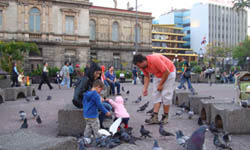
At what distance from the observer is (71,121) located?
5383 mm

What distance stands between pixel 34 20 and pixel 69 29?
450 centimetres

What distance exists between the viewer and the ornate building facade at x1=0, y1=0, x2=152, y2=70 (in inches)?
1212

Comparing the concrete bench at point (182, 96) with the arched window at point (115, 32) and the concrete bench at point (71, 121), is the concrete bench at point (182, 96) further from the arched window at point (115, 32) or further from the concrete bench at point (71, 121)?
the arched window at point (115, 32)

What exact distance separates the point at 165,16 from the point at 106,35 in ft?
229

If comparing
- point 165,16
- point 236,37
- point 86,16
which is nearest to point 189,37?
point 165,16

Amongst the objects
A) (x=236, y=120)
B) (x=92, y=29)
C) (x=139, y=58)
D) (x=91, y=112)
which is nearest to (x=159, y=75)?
(x=139, y=58)

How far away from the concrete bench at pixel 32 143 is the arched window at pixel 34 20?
30400 mm

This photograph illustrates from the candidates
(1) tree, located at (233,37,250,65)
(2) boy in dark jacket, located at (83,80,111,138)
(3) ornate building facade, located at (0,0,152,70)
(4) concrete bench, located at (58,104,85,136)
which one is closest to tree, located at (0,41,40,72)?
(3) ornate building facade, located at (0,0,152,70)

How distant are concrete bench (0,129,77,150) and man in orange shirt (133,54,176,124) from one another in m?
2.96

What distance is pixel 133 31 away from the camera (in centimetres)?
4094

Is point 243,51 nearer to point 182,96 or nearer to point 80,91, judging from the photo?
point 182,96

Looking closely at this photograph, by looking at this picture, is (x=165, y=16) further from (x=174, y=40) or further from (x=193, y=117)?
(x=193, y=117)

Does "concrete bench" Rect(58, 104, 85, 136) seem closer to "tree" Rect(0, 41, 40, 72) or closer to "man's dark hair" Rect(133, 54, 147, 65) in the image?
"man's dark hair" Rect(133, 54, 147, 65)

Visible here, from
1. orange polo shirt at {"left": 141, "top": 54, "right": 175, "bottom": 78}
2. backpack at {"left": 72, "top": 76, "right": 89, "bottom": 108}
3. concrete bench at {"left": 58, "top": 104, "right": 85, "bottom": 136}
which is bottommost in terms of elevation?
concrete bench at {"left": 58, "top": 104, "right": 85, "bottom": 136}
